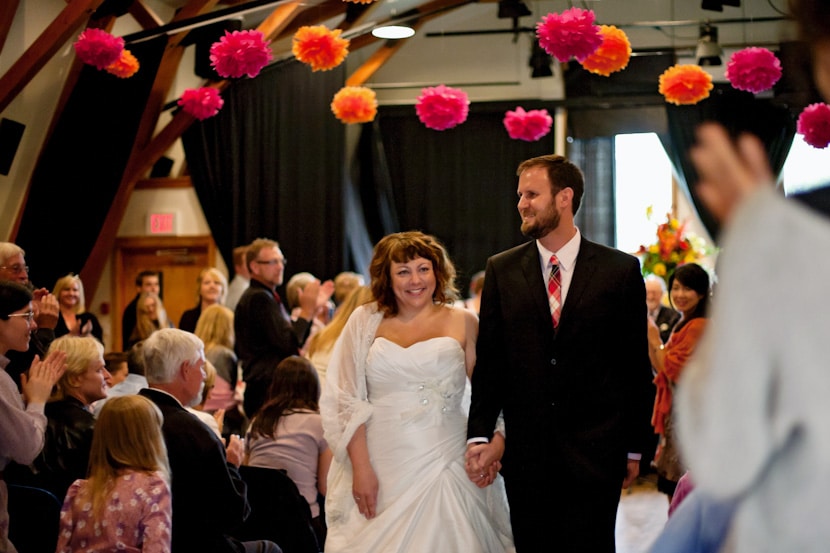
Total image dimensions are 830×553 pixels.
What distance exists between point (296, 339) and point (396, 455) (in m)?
2.69

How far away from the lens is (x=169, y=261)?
477 inches

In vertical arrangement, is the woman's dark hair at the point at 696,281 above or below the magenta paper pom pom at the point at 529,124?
below

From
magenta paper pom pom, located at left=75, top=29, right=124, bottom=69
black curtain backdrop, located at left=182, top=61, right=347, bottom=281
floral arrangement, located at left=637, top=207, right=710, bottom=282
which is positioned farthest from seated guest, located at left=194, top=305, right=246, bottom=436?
black curtain backdrop, located at left=182, top=61, right=347, bottom=281

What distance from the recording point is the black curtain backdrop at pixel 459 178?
12352 millimetres

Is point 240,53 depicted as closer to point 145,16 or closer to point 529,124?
point 529,124

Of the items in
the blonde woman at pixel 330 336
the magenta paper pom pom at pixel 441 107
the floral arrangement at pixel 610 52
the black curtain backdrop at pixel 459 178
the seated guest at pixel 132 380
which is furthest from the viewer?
the black curtain backdrop at pixel 459 178

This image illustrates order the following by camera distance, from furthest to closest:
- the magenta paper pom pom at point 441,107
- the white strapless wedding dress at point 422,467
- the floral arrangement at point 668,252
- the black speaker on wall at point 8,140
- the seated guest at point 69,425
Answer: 1. the floral arrangement at point 668,252
2. the black speaker on wall at point 8,140
3. the magenta paper pom pom at point 441,107
4. the seated guest at point 69,425
5. the white strapless wedding dress at point 422,467

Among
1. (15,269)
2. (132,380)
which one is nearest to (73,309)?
(15,269)

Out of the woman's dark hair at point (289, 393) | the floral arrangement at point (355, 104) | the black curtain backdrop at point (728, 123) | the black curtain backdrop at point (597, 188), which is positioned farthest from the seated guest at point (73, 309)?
the black curtain backdrop at point (728, 123)

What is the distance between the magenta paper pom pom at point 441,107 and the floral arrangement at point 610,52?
4.50 feet

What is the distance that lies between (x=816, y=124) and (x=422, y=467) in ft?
16.4

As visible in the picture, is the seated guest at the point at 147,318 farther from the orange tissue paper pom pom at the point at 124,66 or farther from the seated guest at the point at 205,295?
the orange tissue paper pom pom at the point at 124,66

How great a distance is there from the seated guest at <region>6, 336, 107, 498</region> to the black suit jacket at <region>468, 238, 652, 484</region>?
163cm

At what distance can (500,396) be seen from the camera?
3.70m
